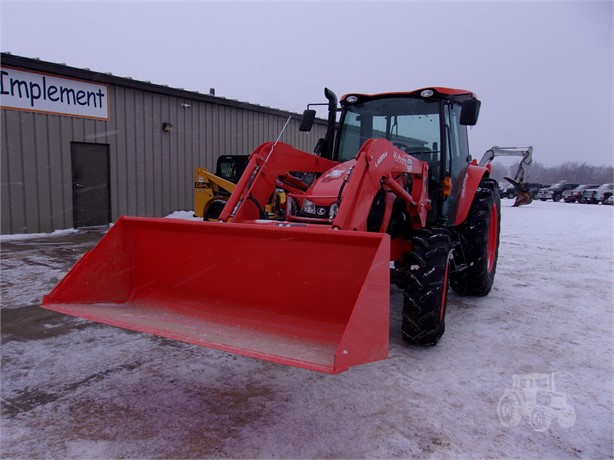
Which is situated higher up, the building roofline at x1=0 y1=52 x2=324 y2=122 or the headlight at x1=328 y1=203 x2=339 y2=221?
the building roofline at x1=0 y1=52 x2=324 y2=122

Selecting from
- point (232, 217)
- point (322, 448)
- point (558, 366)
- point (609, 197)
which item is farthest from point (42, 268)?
point (609, 197)

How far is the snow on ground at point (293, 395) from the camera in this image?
7.95 feet

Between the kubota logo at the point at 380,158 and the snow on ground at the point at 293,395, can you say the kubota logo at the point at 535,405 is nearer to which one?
the snow on ground at the point at 293,395

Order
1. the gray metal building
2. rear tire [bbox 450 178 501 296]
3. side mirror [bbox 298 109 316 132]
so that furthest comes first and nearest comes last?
the gray metal building, rear tire [bbox 450 178 501 296], side mirror [bbox 298 109 316 132]

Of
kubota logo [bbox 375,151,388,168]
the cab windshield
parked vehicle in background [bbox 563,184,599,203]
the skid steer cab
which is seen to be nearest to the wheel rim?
the skid steer cab

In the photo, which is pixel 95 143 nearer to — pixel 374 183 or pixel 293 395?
pixel 374 183

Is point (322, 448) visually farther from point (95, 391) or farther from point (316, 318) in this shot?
point (95, 391)

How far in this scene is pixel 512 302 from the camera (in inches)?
212

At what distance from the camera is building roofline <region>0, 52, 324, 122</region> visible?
859 centimetres

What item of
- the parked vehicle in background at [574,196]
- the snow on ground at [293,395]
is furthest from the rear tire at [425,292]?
the parked vehicle in background at [574,196]

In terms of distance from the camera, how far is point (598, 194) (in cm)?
2870

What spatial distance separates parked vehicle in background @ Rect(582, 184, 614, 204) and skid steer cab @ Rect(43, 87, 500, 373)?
29.6m

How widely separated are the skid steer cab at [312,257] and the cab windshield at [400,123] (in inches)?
0.4

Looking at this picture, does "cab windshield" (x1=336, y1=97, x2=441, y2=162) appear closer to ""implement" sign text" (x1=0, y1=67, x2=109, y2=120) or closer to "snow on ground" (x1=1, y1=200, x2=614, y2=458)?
"snow on ground" (x1=1, y1=200, x2=614, y2=458)
